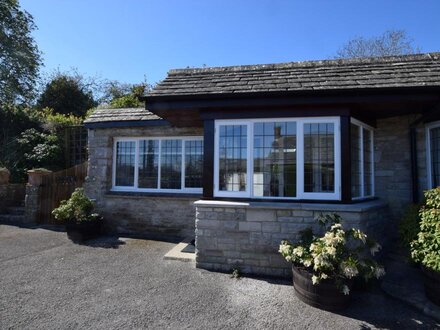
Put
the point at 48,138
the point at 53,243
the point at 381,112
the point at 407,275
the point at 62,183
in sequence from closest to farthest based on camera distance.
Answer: the point at 407,275
the point at 381,112
the point at 53,243
the point at 62,183
the point at 48,138

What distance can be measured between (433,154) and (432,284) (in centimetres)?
302

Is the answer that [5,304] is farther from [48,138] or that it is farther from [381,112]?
[48,138]

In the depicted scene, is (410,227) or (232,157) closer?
(410,227)

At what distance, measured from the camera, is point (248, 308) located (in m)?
4.20

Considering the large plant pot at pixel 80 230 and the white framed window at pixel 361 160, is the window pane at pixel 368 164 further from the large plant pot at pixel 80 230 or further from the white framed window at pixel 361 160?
the large plant pot at pixel 80 230

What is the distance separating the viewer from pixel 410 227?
16.2 ft

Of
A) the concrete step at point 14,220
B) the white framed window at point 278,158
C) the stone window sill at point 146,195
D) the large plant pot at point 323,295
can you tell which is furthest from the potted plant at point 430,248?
the concrete step at point 14,220

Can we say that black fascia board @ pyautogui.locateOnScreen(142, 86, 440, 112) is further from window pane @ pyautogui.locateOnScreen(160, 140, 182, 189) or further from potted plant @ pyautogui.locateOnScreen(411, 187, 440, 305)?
window pane @ pyautogui.locateOnScreen(160, 140, 182, 189)

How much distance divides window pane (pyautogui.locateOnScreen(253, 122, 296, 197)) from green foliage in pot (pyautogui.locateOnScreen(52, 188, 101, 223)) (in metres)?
4.78

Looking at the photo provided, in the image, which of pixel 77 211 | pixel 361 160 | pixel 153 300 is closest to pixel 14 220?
pixel 77 211

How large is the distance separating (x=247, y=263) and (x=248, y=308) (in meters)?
1.33

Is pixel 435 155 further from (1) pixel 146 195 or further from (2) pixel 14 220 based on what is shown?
(2) pixel 14 220

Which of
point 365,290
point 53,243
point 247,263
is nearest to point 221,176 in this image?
point 247,263

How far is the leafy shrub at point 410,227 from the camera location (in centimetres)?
481
